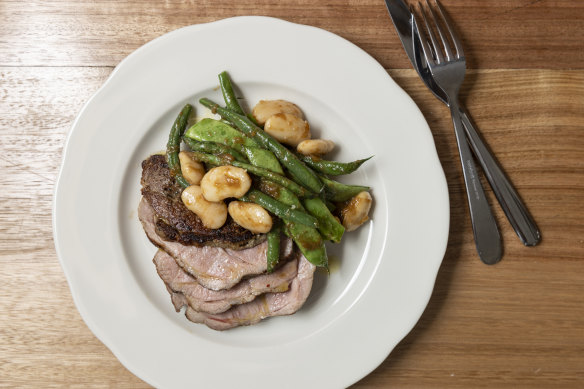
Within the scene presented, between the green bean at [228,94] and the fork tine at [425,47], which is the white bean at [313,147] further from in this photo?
the fork tine at [425,47]

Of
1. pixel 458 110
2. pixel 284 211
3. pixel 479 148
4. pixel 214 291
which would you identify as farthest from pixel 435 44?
pixel 214 291

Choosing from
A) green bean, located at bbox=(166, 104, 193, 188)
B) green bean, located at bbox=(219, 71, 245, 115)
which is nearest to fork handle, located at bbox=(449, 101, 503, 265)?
green bean, located at bbox=(219, 71, 245, 115)

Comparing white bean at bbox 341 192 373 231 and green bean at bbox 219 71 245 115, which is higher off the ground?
green bean at bbox 219 71 245 115

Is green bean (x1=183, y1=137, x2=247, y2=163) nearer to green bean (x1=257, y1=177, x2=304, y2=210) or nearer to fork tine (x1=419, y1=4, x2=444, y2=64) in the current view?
green bean (x1=257, y1=177, x2=304, y2=210)

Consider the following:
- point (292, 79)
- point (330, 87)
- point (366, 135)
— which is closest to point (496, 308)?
point (366, 135)

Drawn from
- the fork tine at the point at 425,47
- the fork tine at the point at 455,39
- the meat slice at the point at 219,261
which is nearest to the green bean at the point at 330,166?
the meat slice at the point at 219,261

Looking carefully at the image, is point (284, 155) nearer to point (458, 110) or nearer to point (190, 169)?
point (190, 169)
